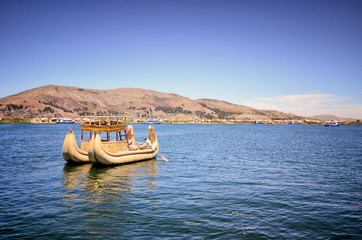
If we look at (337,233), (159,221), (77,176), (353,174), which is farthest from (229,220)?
(353,174)

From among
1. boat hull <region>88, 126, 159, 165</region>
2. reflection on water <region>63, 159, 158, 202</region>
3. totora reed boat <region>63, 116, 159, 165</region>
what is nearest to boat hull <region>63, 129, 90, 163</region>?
totora reed boat <region>63, 116, 159, 165</region>

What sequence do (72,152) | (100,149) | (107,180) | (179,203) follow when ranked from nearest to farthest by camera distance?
(179,203), (107,180), (100,149), (72,152)

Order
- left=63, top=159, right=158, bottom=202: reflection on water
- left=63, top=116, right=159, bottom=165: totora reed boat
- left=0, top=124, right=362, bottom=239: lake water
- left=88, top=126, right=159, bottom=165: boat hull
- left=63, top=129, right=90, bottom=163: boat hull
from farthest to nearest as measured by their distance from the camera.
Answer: left=63, top=129, right=90, bottom=163: boat hull, left=63, top=116, right=159, bottom=165: totora reed boat, left=88, top=126, right=159, bottom=165: boat hull, left=63, top=159, right=158, bottom=202: reflection on water, left=0, top=124, right=362, bottom=239: lake water

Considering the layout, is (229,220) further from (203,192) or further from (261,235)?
(203,192)

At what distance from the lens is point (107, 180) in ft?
64.0

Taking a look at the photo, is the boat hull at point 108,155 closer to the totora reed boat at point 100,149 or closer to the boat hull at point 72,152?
the totora reed boat at point 100,149

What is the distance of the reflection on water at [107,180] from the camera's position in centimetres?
1598

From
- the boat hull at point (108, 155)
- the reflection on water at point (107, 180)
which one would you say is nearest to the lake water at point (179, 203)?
the reflection on water at point (107, 180)

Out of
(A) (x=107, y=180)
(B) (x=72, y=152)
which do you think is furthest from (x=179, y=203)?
(B) (x=72, y=152)

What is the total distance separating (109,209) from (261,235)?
24.6 ft

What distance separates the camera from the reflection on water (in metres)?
16.0

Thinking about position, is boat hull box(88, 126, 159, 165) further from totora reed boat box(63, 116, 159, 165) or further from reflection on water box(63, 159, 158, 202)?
reflection on water box(63, 159, 158, 202)

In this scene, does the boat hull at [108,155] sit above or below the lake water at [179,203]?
Answer: above

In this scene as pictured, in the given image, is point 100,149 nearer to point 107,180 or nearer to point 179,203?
point 107,180
